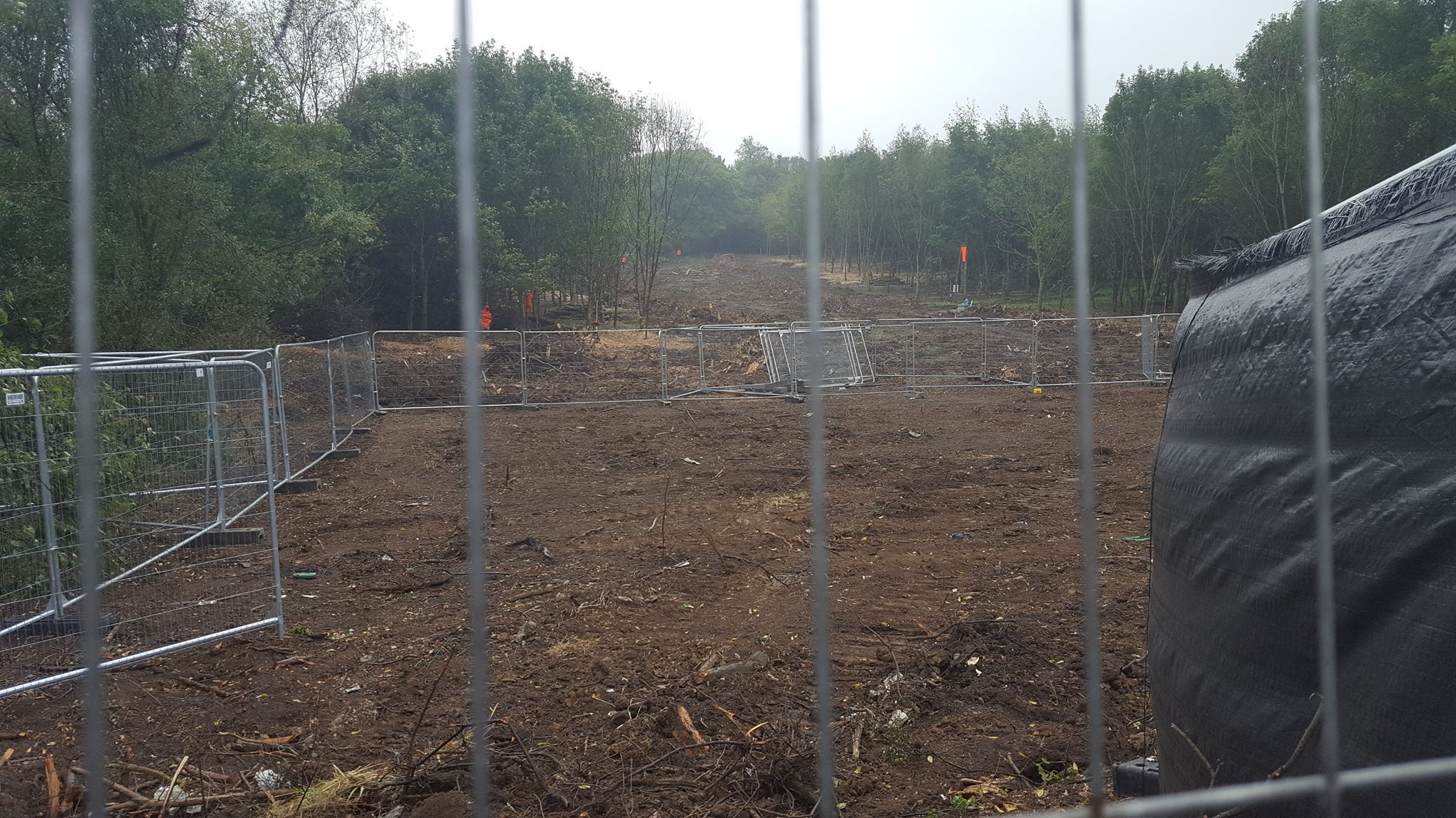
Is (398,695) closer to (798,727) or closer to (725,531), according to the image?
(798,727)

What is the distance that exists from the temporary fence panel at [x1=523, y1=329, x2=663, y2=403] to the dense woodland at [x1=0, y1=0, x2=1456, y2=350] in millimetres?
3288

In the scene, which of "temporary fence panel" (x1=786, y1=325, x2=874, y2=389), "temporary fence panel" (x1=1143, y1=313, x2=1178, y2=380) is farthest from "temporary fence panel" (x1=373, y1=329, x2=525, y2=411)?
"temporary fence panel" (x1=1143, y1=313, x2=1178, y2=380)

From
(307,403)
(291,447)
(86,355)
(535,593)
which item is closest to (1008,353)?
(307,403)

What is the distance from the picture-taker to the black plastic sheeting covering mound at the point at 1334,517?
1687 mm

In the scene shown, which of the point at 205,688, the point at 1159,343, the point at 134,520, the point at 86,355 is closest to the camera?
the point at 86,355

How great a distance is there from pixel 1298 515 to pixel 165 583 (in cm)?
648

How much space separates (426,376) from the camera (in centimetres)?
1798

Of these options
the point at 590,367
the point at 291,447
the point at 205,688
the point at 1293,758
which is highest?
the point at 590,367

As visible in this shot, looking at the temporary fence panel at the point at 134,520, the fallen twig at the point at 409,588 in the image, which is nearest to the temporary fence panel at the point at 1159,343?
the fallen twig at the point at 409,588

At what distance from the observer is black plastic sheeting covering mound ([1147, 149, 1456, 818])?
1687mm

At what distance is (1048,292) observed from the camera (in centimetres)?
3941

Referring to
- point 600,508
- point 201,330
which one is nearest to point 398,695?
Answer: point 600,508

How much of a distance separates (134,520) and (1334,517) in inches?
241

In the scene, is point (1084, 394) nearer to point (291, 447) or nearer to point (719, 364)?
point (291, 447)
